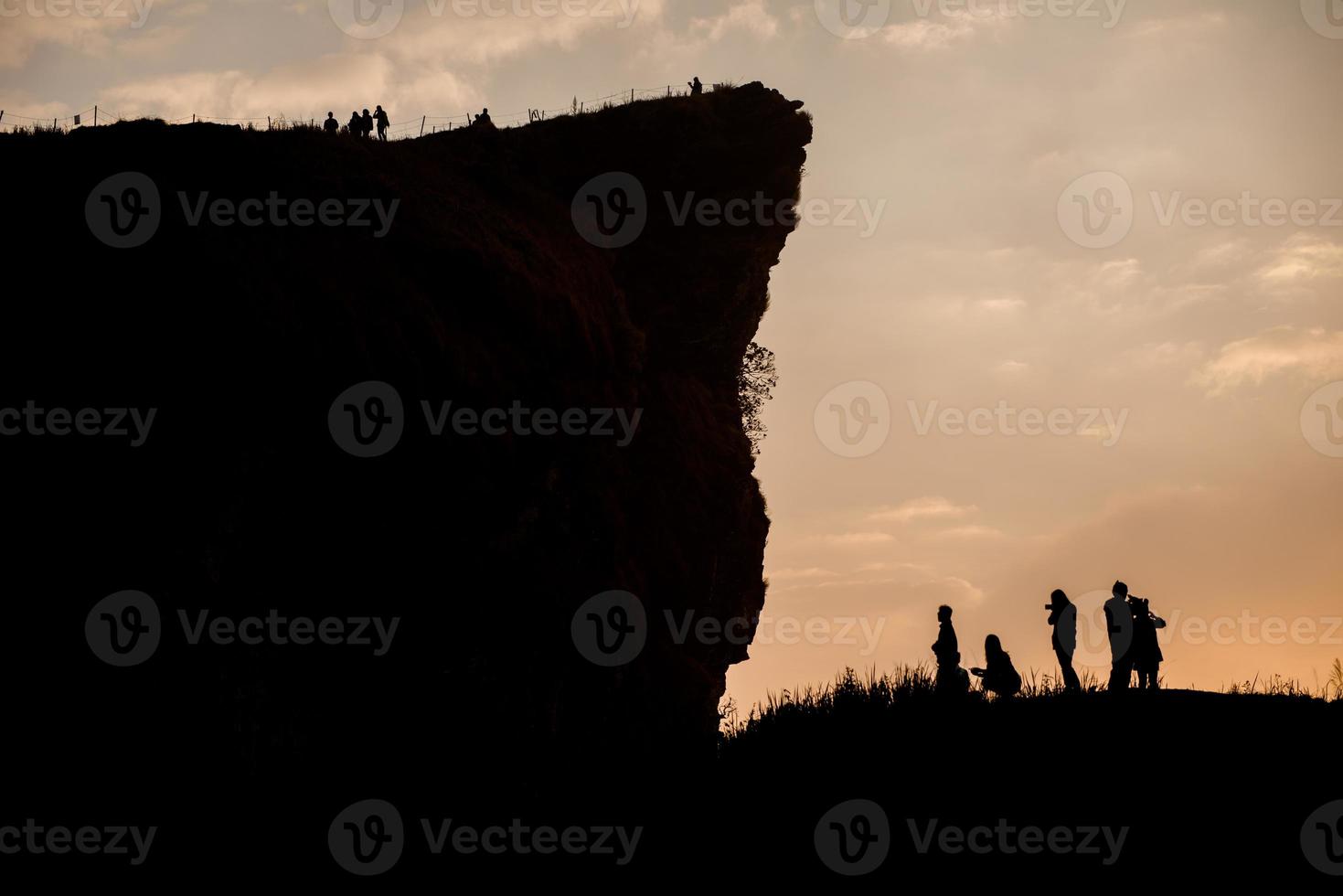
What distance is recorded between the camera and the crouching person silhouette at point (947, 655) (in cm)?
2039

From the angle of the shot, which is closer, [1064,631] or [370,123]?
[1064,631]

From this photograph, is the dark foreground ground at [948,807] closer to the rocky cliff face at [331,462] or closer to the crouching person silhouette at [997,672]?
the crouching person silhouette at [997,672]

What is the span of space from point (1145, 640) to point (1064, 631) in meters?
1.44

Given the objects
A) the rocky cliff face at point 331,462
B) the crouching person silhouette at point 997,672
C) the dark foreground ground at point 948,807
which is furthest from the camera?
the rocky cliff face at point 331,462

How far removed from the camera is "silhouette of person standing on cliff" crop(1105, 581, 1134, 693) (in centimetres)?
2070

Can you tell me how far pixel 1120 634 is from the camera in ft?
68.1

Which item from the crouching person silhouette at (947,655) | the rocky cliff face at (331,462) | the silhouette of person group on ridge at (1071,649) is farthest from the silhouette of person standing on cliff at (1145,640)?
the rocky cliff face at (331,462)

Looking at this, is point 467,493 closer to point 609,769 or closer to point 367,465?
Result: point 367,465

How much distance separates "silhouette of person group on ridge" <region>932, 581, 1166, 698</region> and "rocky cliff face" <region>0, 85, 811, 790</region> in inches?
184

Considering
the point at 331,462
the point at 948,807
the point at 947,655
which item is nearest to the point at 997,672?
the point at 947,655

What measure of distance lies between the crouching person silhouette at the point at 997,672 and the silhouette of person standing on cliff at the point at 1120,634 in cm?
183

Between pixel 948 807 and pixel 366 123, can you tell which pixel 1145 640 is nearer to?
pixel 948 807

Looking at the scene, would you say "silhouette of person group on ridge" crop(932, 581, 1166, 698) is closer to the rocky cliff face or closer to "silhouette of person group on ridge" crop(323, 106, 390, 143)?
the rocky cliff face

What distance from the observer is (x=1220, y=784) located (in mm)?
15789
